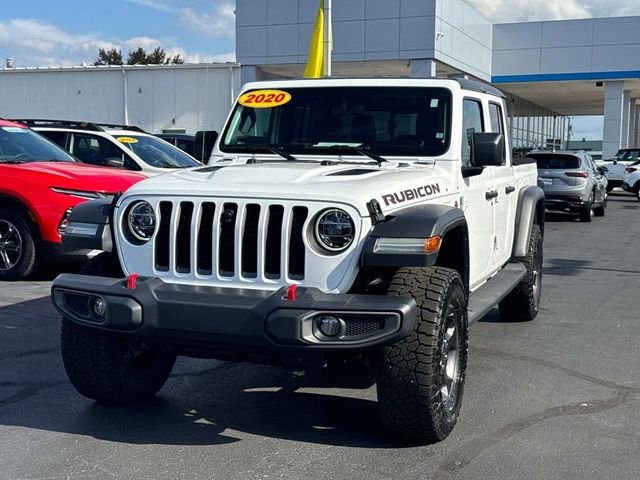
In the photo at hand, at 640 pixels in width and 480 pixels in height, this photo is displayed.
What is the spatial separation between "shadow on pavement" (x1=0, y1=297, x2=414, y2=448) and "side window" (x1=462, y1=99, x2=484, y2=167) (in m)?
1.65

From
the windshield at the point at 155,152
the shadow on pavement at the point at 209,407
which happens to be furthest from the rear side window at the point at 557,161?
the shadow on pavement at the point at 209,407

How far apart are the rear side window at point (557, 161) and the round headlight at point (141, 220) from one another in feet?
52.7

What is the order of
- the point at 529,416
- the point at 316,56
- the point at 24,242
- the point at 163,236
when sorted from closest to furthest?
the point at 163,236 → the point at 529,416 → the point at 24,242 → the point at 316,56

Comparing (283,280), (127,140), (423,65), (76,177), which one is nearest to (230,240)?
(283,280)

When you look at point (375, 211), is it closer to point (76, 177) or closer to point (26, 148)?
point (76, 177)

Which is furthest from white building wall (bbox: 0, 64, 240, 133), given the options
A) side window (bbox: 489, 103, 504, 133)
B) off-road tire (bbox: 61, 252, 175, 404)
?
off-road tire (bbox: 61, 252, 175, 404)

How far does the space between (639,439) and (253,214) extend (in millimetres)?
2465

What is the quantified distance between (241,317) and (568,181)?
16.6 meters

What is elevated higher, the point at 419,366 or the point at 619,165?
the point at 619,165

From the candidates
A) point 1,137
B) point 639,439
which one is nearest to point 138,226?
point 639,439

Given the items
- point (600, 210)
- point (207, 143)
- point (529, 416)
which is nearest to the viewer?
point (529, 416)

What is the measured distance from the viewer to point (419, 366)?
4273 mm

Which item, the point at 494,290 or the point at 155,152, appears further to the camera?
the point at 155,152

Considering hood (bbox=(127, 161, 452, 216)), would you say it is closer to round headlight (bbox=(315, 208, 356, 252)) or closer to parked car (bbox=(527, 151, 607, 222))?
round headlight (bbox=(315, 208, 356, 252))
